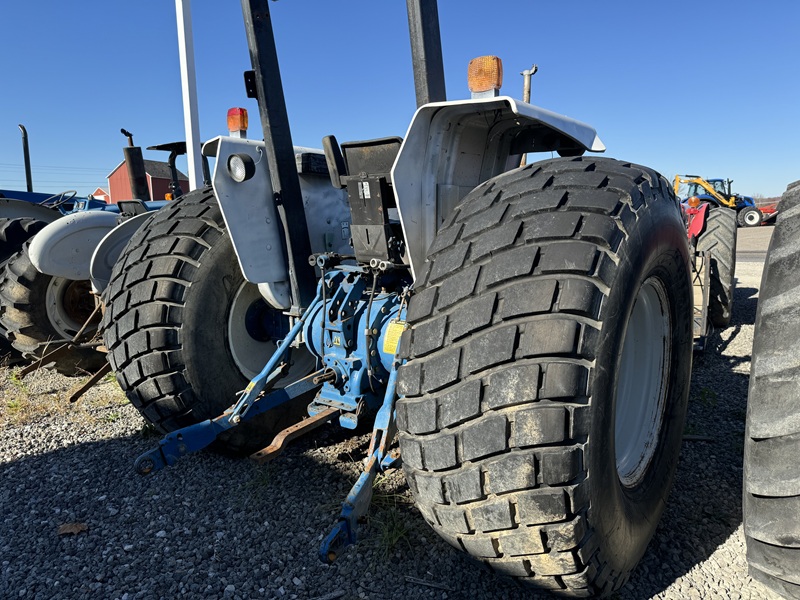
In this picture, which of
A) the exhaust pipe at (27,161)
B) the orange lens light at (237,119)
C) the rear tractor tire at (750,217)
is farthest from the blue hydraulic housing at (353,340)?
the rear tractor tire at (750,217)

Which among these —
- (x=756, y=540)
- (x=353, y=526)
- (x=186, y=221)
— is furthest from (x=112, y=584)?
(x=756, y=540)

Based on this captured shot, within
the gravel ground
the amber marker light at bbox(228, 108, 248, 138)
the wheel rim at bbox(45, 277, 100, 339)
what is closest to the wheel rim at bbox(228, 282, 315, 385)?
the gravel ground

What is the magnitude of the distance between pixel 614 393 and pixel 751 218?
27.2 metres

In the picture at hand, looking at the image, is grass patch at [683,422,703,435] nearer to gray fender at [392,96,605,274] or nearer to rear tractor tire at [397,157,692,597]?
rear tractor tire at [397,157,692,597]

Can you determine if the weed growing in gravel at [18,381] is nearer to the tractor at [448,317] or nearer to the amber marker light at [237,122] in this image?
the tractor at [448,317]

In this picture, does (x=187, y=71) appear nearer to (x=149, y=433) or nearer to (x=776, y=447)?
(x=149, y=433)

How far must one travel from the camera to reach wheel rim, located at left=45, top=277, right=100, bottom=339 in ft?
17.5

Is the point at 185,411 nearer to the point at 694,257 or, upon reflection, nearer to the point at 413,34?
the point at 413,34

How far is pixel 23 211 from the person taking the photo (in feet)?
24.3

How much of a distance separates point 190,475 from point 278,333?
0.86m

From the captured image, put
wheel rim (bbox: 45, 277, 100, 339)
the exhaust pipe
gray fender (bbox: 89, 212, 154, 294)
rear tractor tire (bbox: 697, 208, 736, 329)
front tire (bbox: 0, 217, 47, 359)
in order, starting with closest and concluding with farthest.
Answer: gray fender (bbox: 89, 212, 154, 294) < wheel rim (bbox: 45, 277, 100, 339) < rear tractor tire (bbox: 697, 208, 736, 329) < front tire (bbox: 0, 217, 47, 359) < the exhaust pipe

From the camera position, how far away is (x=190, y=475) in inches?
117

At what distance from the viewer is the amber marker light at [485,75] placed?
2012mm

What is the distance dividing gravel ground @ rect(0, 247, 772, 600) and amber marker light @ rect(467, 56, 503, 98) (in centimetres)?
168
